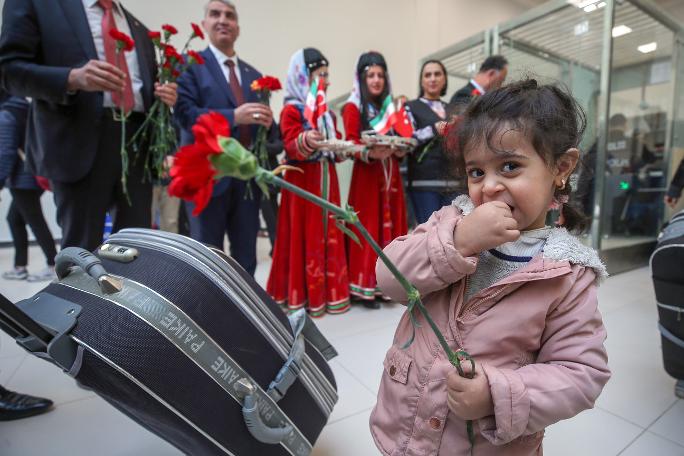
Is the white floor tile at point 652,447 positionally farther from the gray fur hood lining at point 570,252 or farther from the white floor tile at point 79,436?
the white floor tile at point 79,436

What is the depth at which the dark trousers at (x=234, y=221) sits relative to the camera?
1.34 meters

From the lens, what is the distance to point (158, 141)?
1132mm

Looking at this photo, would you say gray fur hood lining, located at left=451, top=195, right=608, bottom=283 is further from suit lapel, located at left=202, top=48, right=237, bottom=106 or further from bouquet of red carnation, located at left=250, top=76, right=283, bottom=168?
suit lapel, located at left=202, top=48, right=237, bottom=106

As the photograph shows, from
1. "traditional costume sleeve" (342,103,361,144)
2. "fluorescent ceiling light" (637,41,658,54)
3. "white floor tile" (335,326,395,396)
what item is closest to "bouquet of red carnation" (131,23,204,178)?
"traditional costume sleeve" (342,103,361,144)

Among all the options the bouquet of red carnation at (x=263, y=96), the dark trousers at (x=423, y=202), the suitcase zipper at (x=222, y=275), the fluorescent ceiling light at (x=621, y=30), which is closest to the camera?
the suitcase zipper at (x=222, y=275)

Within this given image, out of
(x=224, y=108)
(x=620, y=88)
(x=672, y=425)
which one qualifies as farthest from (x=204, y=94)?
(x=620, y=88)

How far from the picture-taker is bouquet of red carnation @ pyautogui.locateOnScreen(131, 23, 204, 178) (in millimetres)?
1104

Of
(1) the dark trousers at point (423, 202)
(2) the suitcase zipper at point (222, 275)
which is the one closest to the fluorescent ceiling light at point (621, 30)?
(1) the dark trousers at point (423, 202)

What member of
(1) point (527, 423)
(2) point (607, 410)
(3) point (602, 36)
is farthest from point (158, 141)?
(3) point (602, 36)

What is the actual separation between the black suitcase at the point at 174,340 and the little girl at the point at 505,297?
0.22 meters

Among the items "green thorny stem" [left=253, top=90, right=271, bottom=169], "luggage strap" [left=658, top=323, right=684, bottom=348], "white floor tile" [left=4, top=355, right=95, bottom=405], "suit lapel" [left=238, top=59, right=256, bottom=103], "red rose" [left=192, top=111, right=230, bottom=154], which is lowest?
"white floor tile" [left=4, top=355, right=95, bottom=405]

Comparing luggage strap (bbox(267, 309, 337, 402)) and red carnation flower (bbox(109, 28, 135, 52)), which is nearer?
luggage strap (bbox(267, 309, 337, 402))

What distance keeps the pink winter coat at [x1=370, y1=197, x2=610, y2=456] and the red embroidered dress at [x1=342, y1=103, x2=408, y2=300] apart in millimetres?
1223

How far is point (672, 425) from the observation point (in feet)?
3.06
